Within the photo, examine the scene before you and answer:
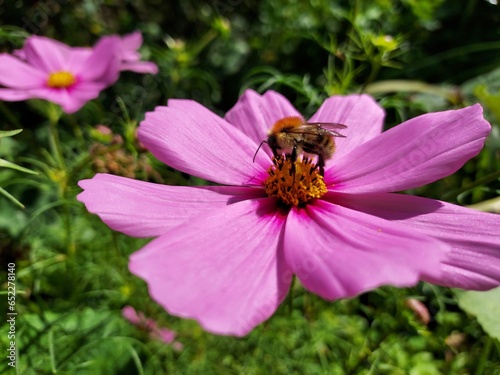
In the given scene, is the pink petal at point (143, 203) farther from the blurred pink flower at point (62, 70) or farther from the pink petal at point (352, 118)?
the blurred pink flower at point (62, 70)

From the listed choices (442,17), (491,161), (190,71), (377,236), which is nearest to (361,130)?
(377,236)

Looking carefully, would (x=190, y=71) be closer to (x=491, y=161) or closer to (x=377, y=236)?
(x=491, y=161)

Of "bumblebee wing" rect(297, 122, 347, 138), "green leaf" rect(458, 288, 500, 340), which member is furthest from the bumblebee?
"green leaf" rect(458, 288, 500, 340)

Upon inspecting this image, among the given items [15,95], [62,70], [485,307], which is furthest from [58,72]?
[485,307]

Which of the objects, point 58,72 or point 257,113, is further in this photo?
point 58,72

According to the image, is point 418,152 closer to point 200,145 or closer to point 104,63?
point 200,145

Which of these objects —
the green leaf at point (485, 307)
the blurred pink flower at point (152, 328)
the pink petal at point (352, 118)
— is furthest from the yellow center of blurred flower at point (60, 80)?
the green leaf at point (485, 307)
